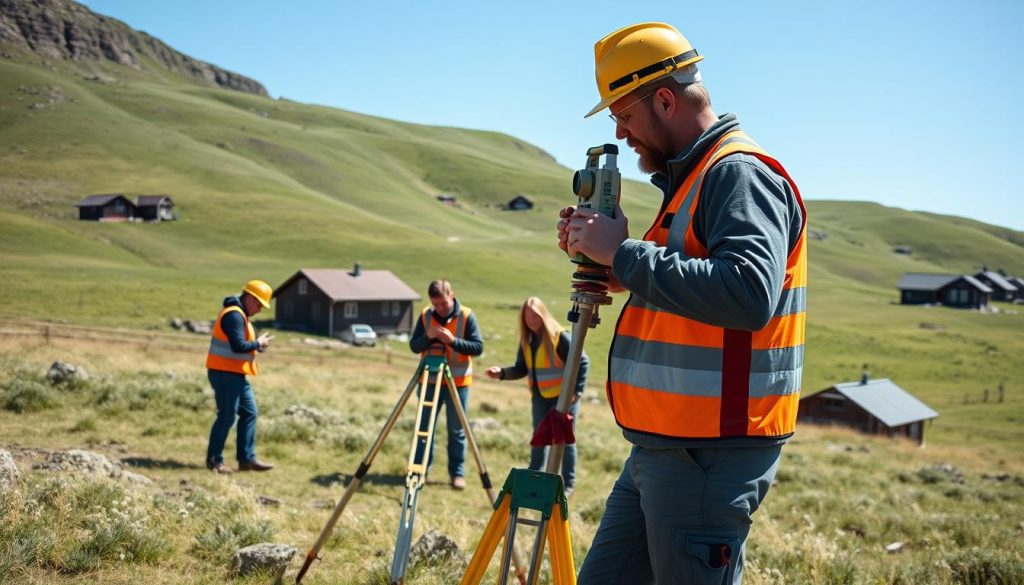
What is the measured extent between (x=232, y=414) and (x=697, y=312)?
827 centimetres

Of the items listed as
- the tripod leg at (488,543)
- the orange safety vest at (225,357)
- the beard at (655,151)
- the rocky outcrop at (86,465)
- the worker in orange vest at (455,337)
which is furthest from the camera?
the worker in orange vest at (455,337)

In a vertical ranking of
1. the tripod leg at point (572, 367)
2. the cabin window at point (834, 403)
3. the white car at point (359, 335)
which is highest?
the tripod leg at point (572, 367)

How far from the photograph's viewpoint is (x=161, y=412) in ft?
38.2

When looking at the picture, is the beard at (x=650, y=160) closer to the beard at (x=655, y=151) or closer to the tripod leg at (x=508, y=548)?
the beard at (x=655, y=151)

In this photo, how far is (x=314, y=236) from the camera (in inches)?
3590

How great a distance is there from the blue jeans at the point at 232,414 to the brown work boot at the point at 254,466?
0.04 metres

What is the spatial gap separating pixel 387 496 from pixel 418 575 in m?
3.74

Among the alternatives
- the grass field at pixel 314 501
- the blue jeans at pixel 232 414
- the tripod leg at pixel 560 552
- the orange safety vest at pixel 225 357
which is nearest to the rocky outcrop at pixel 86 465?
the grass field at pixel 314 501

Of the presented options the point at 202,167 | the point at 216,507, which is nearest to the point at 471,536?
the point at 216,507

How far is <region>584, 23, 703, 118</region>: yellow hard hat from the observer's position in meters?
2.59

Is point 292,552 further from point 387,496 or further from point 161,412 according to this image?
point 161,412

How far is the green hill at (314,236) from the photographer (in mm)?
53938

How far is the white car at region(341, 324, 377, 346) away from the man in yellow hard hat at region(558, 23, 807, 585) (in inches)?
2029

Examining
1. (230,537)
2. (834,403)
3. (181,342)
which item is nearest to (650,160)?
(230,537)
